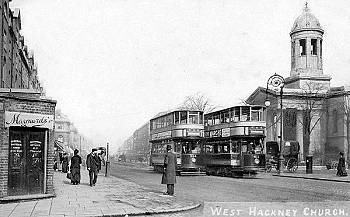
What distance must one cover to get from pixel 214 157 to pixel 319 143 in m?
36.3

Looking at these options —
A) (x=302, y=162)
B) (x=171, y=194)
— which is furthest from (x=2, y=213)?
(x=302, y=162)

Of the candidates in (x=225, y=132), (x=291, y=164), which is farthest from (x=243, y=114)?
(x=291, y=164)

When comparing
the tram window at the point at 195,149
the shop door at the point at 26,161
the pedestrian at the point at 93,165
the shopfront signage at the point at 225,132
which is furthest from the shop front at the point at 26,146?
the tram window at the point at 195,149

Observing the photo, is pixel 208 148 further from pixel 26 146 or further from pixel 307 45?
pixel 307 45

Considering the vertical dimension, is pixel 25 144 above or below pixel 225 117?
below

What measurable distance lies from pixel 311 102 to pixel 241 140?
121 ft

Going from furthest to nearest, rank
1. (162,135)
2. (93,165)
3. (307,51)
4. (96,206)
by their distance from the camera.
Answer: (307,51)
(162,135)
(93,165)
(96,206)

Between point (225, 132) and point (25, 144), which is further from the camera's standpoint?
point (225, 132)

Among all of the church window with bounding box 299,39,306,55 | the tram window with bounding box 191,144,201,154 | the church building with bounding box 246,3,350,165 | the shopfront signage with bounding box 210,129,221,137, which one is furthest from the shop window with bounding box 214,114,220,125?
the church window with bounding box 299,39,306,55

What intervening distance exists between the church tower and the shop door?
51.4 meters

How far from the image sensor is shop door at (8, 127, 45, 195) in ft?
44.1

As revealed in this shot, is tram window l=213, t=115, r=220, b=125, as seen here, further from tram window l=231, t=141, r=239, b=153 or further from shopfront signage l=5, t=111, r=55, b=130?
shopfront signage l=5, t=111, r=55, b=130

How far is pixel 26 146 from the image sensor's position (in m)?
13.9

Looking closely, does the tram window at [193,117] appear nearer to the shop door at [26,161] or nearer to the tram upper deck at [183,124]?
the tram upper deck at [183,124]
